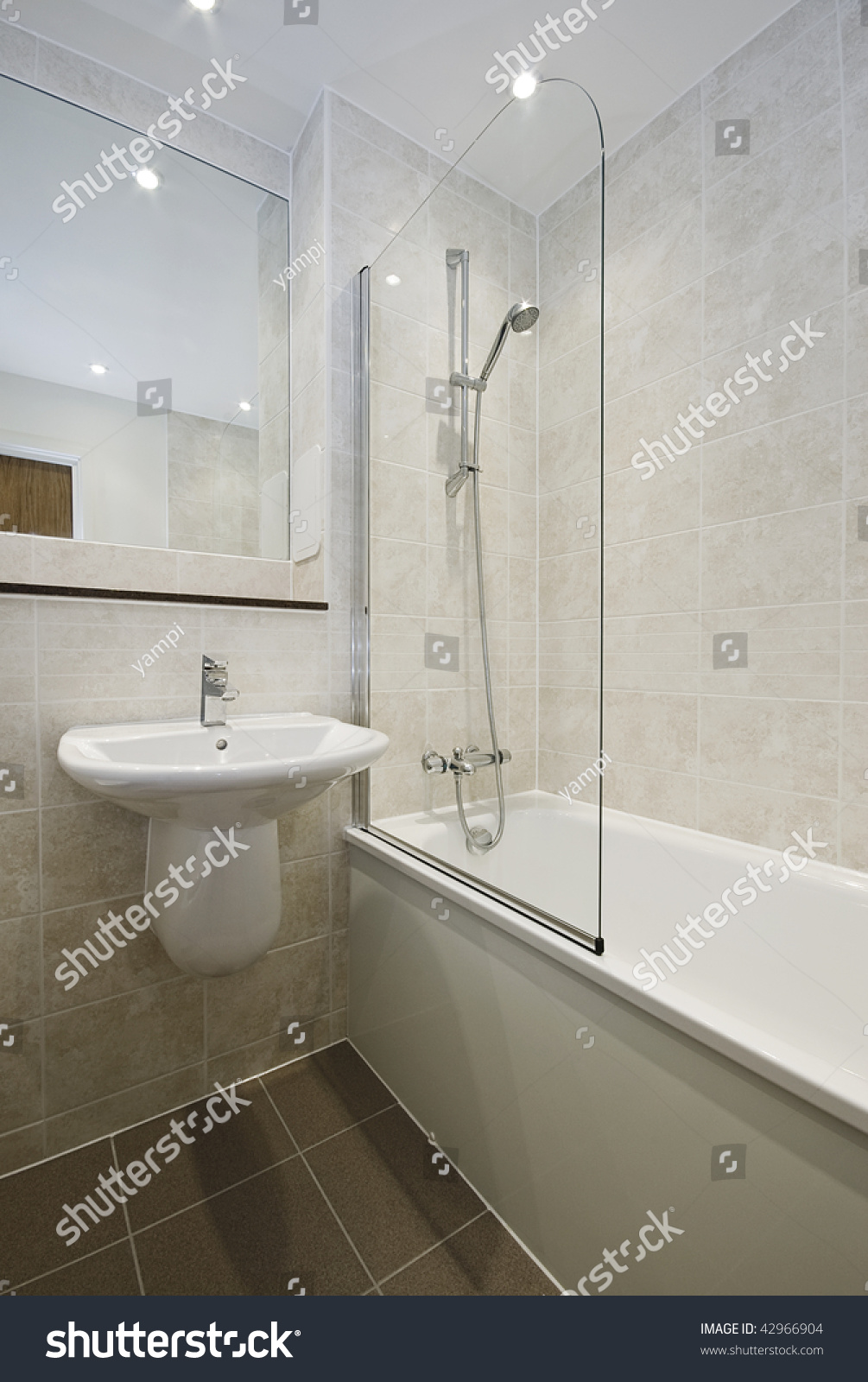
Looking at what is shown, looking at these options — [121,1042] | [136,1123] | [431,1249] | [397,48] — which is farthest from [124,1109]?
[397,48]

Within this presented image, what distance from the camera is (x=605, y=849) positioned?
1207 mm

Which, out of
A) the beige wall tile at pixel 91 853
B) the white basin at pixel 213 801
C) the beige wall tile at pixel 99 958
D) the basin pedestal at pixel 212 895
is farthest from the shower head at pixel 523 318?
the beige wall tile at pixel 99 958

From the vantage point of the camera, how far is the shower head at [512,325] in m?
1.19

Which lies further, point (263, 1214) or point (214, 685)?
point (214, 685)

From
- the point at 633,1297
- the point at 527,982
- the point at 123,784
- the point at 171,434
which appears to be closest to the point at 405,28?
the point at 171,434

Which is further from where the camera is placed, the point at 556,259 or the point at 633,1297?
the point at 556,259

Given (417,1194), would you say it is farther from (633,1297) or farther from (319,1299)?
(633,1297)

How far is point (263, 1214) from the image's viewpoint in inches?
43.9

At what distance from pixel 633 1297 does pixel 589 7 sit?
2.47 meters

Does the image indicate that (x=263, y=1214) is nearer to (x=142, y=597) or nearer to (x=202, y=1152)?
(x=202, y=1152)

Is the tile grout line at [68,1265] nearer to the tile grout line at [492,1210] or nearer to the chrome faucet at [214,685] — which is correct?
the tile grout line at [492,1210]

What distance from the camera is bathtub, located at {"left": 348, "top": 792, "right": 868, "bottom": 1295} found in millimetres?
667

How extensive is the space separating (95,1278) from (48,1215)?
0.65 feet

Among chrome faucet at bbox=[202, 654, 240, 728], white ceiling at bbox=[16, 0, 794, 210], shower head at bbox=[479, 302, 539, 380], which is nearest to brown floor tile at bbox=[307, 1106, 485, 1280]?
chrome faucet at bbox=[202, 654, 240, 728]
